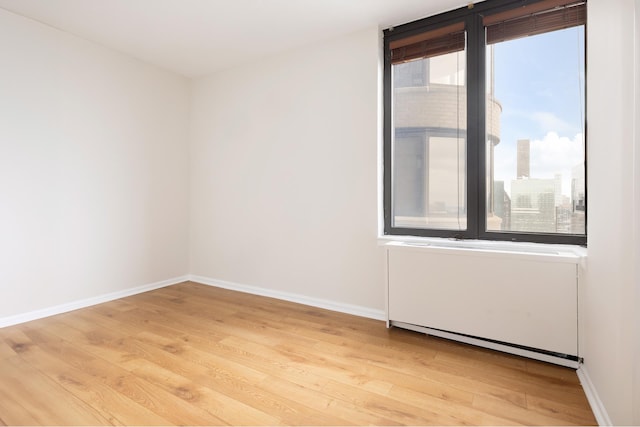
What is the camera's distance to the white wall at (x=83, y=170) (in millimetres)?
2986

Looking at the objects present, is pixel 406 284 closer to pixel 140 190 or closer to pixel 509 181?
pixel 509 181

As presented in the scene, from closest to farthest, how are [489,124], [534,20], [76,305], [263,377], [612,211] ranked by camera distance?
[612,211] → [263,377] → [534,20] → [489,124] → [76,305]

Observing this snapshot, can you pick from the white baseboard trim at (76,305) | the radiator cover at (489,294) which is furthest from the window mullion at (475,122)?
the white baseboard trim at (76,305)

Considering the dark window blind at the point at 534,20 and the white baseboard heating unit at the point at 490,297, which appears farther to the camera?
the dark window blind at the point at 534,20

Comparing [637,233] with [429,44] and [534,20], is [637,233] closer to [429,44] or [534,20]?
[534,20]

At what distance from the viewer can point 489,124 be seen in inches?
109

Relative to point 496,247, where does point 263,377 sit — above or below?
below

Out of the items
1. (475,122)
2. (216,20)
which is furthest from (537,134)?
(216,20)

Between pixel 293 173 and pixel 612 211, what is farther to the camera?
pixel 293 173

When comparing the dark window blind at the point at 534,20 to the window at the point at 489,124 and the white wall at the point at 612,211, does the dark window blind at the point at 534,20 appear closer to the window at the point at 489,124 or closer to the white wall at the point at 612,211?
the window at the point at 489,124

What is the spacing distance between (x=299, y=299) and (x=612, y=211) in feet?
9.11

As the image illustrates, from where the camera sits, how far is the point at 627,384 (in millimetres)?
1394

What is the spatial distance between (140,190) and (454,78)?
3656 millimetres

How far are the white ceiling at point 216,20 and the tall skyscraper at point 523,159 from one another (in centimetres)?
129
